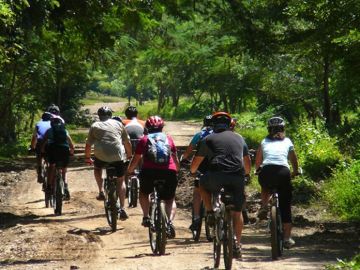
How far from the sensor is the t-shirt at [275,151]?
10094mm

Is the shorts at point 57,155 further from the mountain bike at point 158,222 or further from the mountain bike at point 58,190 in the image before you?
the mountain bike at point 158,222

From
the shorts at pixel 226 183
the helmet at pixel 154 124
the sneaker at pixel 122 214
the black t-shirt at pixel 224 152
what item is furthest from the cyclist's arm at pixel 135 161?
the sneaker at pixel 122 214

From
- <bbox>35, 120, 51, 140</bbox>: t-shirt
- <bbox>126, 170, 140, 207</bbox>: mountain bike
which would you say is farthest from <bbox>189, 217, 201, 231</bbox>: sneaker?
<bbox>35, 120, 51, 140</bbox>: t-shirt

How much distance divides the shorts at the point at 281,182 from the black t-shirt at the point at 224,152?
40.0 inches

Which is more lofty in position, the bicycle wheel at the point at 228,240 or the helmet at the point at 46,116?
the helmet at the point at 46,116

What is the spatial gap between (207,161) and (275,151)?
1.40 m

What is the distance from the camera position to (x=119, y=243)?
11578 mm

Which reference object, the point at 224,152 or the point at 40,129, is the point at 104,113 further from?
the point at 224,152

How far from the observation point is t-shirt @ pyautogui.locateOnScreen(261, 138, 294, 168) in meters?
10.1

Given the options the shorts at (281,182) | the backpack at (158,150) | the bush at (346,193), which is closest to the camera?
the shorts at (281,182)

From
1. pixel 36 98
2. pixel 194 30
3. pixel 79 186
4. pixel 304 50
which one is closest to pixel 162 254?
pixel 304 50

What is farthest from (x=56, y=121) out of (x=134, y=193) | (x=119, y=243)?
(x=119, y=243)

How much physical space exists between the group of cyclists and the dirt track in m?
0.53

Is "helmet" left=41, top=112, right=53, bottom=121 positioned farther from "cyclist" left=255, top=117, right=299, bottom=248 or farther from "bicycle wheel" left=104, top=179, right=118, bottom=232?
"cyclist" left=255, top=117, right=299, bottom=248
